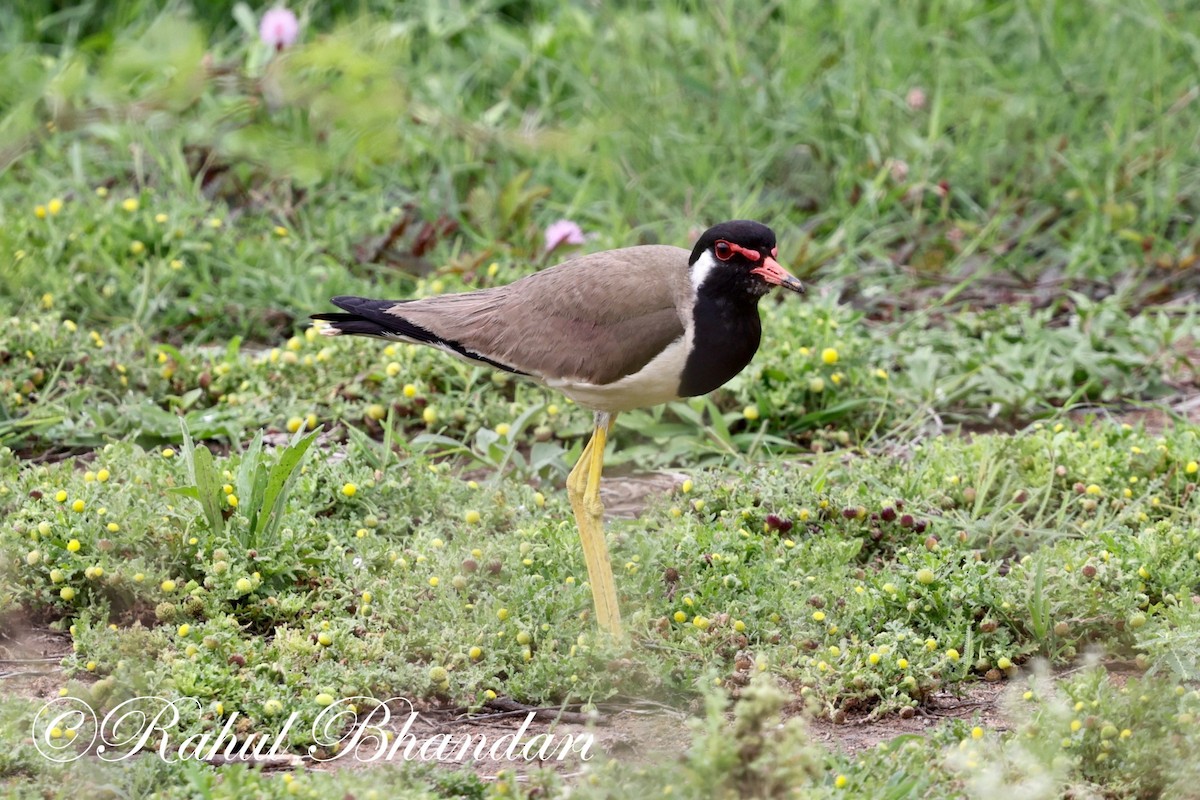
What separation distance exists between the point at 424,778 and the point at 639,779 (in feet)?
1.79

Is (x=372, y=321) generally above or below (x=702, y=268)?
below

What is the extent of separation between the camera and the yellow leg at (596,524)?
4094 mm

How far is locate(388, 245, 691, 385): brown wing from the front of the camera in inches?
163

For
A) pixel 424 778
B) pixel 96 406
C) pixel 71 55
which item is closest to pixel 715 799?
pixel 424 778

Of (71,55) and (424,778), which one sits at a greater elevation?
(71,55)

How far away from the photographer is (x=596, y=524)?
14.1 feet

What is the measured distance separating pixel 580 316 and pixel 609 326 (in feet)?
0.42

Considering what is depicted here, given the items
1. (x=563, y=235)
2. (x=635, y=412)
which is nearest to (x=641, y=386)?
(x=635, y=412)

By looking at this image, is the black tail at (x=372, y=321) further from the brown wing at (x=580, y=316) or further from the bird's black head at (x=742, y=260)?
the bird's black head at (x=742, y=260)

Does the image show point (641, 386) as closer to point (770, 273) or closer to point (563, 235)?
point (770, 273)

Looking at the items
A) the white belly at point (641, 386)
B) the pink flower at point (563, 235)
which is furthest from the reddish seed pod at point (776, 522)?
the pink flower at point (563, 235)

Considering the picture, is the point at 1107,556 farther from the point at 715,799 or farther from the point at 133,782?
the point at 133,782

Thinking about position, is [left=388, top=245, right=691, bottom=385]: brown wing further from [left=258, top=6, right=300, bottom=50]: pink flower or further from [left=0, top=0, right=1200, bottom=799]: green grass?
[left=258, top=6, right=300, bottom=50]: pink flower

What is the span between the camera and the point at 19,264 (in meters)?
5.89
